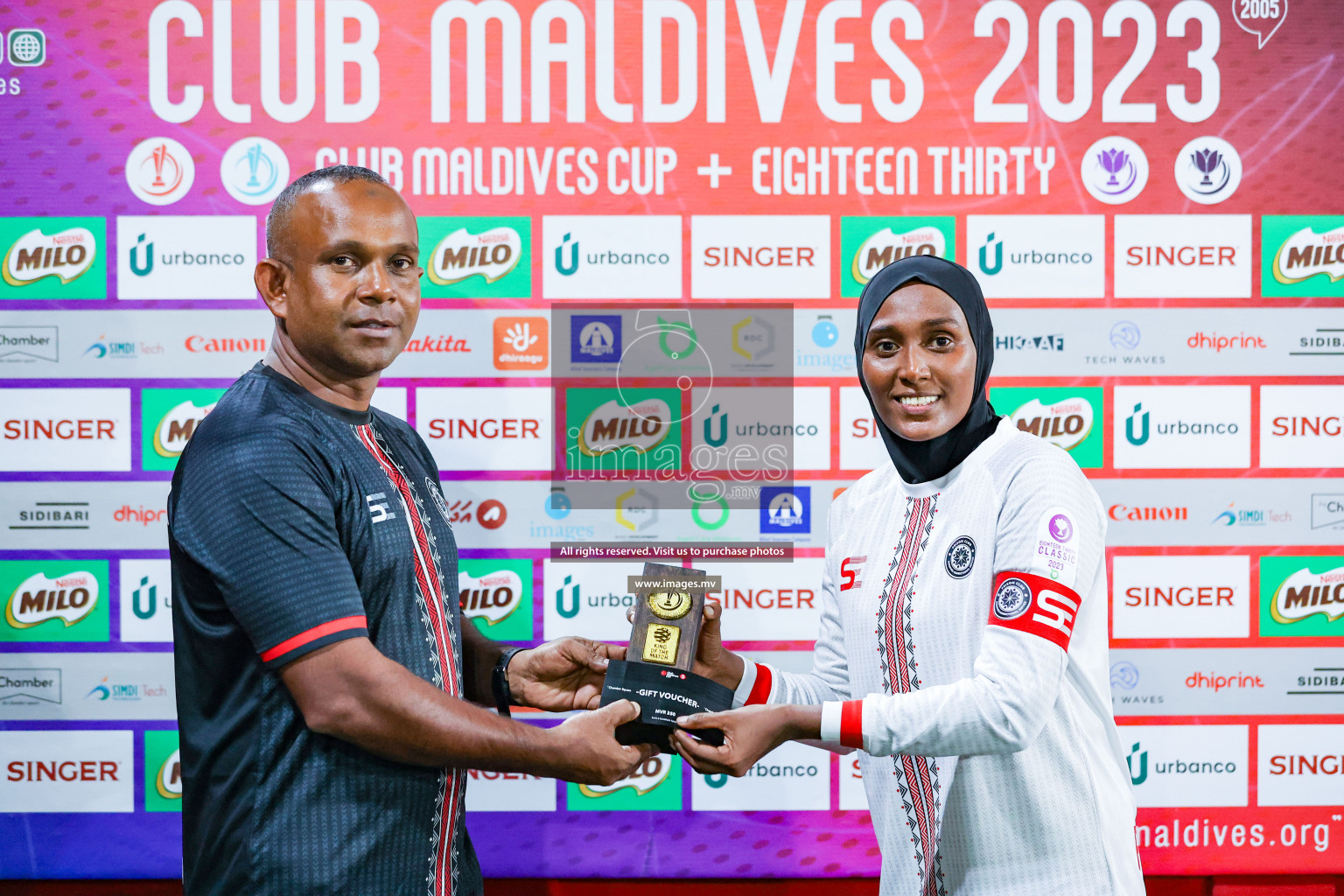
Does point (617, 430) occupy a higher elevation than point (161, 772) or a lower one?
higher

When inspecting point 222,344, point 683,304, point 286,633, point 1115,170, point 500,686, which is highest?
point 1115,170

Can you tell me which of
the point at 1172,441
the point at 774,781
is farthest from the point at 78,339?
the point at 1172,441

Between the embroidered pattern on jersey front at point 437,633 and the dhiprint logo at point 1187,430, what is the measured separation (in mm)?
1904

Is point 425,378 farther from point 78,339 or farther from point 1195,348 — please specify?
point 1195,348

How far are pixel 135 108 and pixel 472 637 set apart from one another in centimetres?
180

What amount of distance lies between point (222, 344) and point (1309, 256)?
308cm

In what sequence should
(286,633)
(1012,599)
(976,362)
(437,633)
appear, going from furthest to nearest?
(976,362) → (437,633) → (1012,599) → (286,633)

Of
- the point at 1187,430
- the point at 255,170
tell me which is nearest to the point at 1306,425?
the point at 1187,430

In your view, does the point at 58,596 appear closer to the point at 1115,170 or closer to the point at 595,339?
the point at 595,339

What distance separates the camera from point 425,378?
2.34 metres

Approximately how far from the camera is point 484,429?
7.69ft

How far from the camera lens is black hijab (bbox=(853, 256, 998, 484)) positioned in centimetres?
152

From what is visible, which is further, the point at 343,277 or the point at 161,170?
the point at 161,170

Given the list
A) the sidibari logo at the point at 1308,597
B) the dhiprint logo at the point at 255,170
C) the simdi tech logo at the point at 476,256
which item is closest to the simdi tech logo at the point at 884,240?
the simdi tech logo at the point at 476,256
